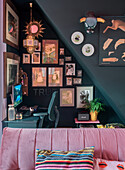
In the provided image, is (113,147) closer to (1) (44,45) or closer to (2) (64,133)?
(2) (64,133)

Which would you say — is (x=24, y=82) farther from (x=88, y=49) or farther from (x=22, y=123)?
(x=88, y=49)

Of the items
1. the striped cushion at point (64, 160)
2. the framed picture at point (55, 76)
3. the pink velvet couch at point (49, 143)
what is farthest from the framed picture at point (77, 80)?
the striped cushion at point (64, 160)

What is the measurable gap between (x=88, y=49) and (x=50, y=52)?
5.34 feet

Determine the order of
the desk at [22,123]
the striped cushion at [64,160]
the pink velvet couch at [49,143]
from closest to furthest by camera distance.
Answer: the striped cushion at [64,160], the pink velvet couch at [49,143], the desk at [22,123]

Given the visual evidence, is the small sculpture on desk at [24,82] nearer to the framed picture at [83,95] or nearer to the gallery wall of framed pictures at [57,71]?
the gallery wall of framed pictures at [57,71]

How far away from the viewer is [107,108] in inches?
173

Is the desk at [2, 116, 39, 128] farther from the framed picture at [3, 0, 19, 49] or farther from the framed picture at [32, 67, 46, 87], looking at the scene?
the framed picture at [32, 67, 46, 87]

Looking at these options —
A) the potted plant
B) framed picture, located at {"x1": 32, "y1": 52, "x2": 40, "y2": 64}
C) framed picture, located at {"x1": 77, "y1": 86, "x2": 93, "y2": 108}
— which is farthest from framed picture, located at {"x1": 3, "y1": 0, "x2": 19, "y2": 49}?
the potted plant

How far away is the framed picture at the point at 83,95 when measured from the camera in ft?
14.6

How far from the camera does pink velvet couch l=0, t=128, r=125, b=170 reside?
1469mm

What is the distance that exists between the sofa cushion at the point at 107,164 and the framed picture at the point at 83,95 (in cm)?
304

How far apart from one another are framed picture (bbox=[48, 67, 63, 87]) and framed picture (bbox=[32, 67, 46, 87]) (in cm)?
15

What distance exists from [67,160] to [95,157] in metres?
0.32

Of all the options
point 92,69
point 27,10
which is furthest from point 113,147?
point 27,10
